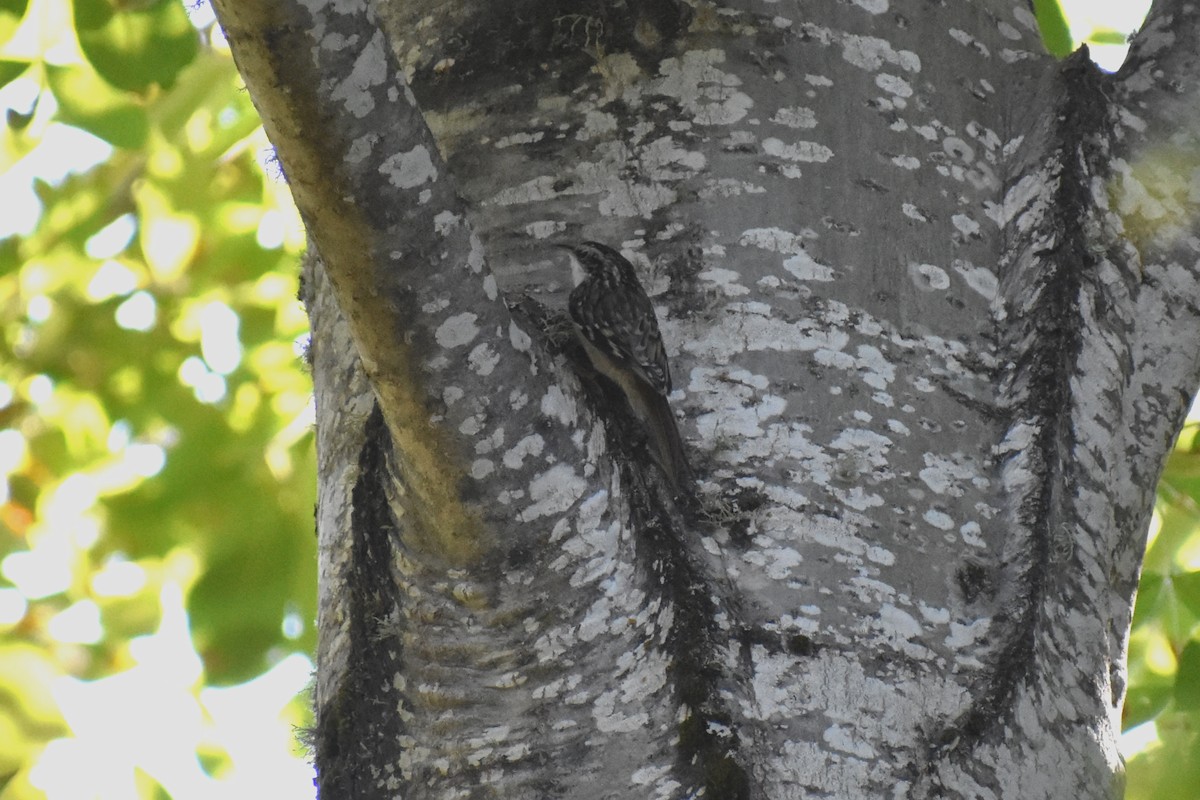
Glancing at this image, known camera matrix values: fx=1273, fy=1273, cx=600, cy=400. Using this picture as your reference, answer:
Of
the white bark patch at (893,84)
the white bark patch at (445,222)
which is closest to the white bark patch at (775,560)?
the white bark patch at (445,222)

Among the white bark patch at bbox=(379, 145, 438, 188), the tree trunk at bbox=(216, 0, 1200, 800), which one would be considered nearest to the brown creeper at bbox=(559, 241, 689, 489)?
the tree trunk at bbox=(216, 0, 1200, 800)

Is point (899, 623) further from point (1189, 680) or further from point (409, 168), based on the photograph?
point (1189, 680)

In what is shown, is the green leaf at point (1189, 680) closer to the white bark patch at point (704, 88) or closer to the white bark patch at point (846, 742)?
the white bark patch at point (846, 742)

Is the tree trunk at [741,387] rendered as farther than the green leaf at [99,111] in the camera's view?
No

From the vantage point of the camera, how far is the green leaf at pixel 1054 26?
3379 mm

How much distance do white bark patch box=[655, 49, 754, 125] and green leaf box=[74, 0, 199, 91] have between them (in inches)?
51.2

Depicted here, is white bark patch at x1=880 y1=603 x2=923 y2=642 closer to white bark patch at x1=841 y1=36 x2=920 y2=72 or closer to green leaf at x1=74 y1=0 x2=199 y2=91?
white bark patch at x1=841 y1=36 x2=920 y2=72

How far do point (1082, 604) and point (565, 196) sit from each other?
108 centimetres

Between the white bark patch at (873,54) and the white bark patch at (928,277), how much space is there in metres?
0.42

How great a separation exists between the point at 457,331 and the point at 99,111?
211cm

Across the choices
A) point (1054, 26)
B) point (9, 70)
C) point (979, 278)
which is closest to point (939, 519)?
A: point (979, 278)

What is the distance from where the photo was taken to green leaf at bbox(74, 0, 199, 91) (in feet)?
9.28

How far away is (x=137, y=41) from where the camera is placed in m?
2.92

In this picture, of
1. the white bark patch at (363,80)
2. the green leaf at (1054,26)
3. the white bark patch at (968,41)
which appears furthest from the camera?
the green leaf at (1054,26)
